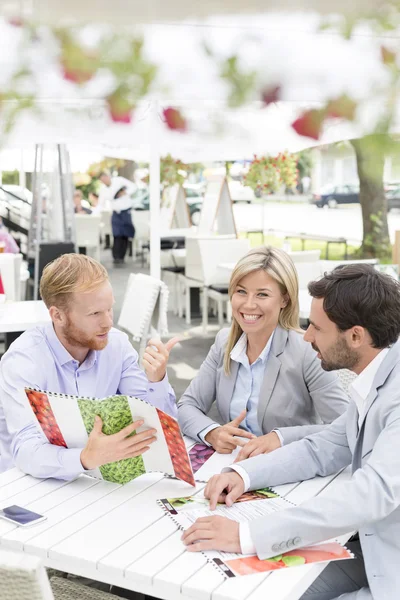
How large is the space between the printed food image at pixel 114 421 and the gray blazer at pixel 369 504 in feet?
0.96

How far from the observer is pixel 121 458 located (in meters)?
1.99

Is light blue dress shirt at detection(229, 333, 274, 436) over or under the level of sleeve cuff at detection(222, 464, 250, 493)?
over

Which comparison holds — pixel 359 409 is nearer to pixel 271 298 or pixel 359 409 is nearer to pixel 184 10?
pixel 271 298

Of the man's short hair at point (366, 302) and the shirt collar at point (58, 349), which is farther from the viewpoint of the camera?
the shirt collar at point (58, 349)

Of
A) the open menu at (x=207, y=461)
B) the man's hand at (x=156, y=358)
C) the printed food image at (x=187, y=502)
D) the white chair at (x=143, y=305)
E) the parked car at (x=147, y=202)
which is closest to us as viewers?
the printed food image at (x=187, y=502)

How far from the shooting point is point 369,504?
172 centimetres

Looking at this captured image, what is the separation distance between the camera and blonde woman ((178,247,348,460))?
8.39 ft

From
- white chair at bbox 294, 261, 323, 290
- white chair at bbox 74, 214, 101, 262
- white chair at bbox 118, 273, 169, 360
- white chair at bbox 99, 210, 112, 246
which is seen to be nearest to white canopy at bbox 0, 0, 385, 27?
white chair at bbox 118, 273, 169, 360

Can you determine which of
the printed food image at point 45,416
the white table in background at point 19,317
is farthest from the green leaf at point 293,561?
the white table in background at point 19,317

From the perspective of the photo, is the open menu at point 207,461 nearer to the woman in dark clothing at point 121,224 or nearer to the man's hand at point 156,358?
the man's hand at point 156,358

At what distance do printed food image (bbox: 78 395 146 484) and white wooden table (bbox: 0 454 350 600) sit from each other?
0.03m

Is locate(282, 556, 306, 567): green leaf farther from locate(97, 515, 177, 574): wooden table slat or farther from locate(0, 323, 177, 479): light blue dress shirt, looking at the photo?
locate(0, 323, 177, 479): light blue dress shirt

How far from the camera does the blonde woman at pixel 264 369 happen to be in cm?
256

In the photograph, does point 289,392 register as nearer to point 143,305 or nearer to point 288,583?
point 288,583
